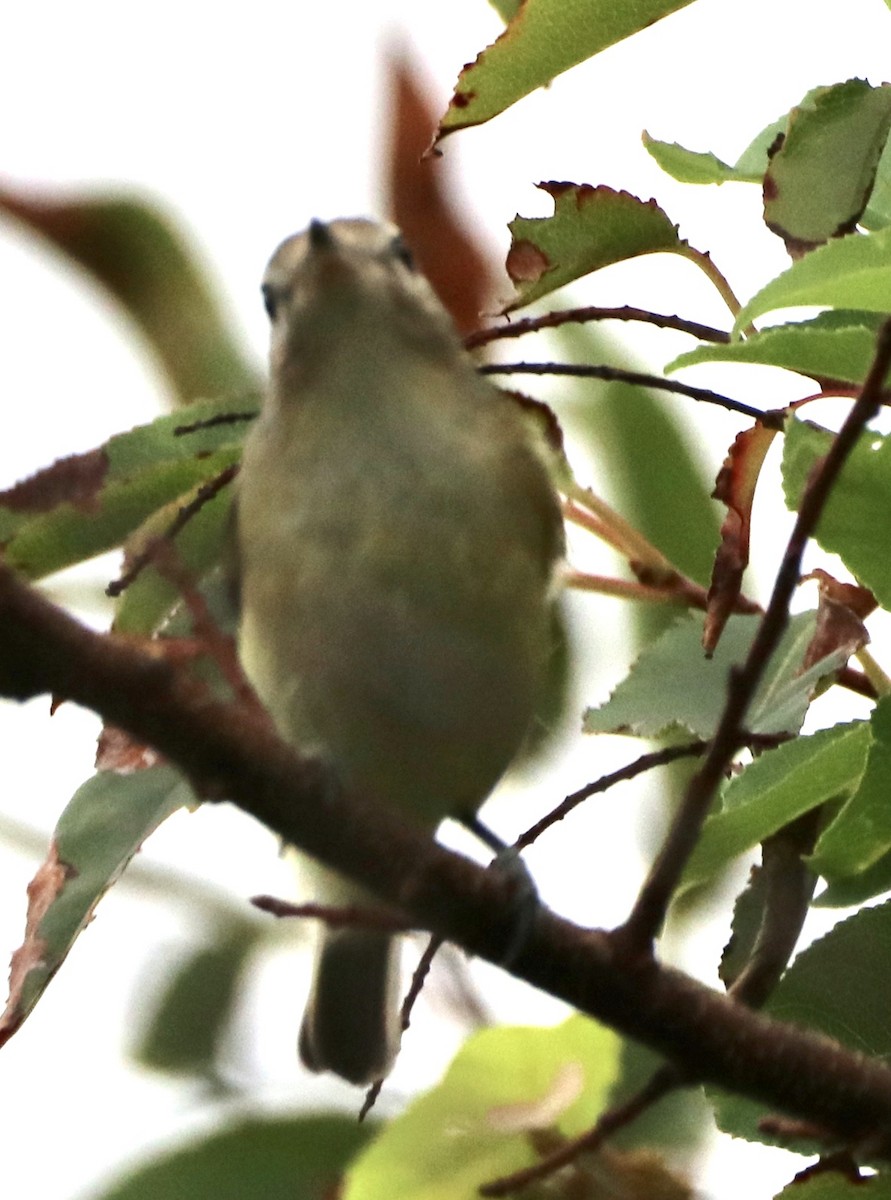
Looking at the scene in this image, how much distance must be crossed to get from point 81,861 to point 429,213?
0.80 m

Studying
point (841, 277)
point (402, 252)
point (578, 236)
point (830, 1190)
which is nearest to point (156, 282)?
point (402, 252)

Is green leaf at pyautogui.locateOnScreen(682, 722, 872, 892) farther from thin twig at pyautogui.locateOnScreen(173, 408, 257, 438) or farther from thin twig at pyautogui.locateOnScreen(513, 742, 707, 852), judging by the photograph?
thin twig at pyautogui.locateOnScreen(173, 408, 257, 438)

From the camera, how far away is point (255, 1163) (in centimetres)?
176

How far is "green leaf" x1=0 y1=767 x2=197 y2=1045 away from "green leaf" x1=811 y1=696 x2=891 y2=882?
19.3 inches

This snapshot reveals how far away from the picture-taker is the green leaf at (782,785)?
103cm

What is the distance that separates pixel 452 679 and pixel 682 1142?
0.51m

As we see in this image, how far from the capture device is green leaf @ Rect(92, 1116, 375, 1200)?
67.9 inches

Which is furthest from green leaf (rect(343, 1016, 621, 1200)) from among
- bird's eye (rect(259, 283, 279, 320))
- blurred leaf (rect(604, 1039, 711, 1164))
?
bird's eye (rect(259, 283, 279, 320))

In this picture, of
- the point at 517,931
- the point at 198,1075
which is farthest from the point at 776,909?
the point at 198,1075

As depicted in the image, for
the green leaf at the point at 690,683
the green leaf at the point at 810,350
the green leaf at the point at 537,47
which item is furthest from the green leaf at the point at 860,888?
the green leaf at the point at 537,47

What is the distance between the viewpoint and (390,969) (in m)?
2.17

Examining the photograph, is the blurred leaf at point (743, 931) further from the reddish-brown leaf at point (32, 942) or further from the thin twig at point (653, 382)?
the reddish-brown leaf at point (32, 942)

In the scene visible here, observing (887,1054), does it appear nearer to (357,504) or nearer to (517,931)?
(517,931)

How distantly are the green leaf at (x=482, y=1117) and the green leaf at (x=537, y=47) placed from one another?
0.75 m
